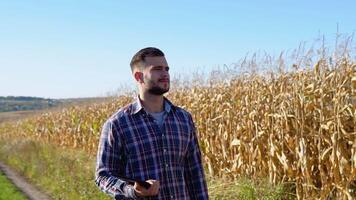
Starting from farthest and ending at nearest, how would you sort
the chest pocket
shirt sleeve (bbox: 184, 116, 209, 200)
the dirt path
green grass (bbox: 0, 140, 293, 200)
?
1. the dirt path
2. green grass (bbox: 0, 140, 293, 200)
3. shirt sleeve (bbox: 184, 116, 209, 200)
4. the chest pocket

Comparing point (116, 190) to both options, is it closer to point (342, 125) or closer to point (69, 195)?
point (342, 125)

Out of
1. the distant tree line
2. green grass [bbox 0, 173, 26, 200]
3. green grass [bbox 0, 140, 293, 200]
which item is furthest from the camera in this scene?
the distant tree line

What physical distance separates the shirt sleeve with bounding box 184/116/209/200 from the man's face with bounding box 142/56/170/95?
0.50 metres

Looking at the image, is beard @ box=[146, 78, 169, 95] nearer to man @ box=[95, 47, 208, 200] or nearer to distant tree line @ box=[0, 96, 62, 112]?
man @ box=[95, 47, 208, 200]

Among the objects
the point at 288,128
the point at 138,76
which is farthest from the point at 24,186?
the point at 138,76

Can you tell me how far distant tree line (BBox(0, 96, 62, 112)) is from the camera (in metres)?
136

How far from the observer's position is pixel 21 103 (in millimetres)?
157375

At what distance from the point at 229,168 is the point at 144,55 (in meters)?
6.15

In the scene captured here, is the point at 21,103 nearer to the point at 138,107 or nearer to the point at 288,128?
the point at 288,128

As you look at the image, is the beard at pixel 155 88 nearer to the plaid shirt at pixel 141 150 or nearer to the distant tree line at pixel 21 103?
the plaid shirt at pixel 141 150

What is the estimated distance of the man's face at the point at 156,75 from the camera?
3.96m

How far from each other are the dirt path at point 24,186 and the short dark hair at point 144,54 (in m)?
9.61

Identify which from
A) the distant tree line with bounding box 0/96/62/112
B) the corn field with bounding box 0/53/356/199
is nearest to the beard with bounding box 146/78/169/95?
the corn field with bounding box 0/53/356/199

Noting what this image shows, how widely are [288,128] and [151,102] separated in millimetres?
4101
